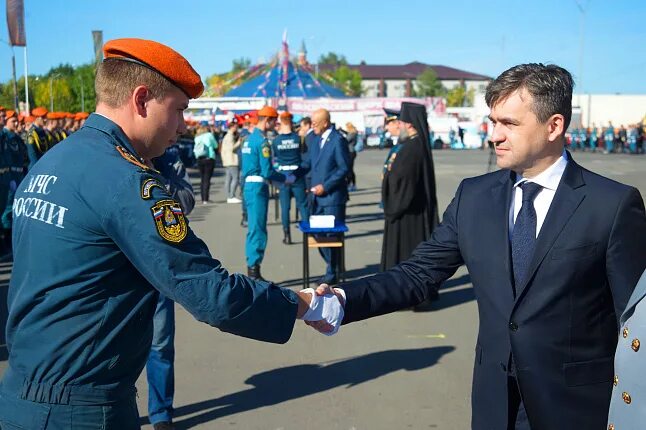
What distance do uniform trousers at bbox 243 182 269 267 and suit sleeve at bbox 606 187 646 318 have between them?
691 centimetres

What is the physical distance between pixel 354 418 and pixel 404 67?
573 ft

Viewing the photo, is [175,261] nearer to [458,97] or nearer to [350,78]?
[458,97]

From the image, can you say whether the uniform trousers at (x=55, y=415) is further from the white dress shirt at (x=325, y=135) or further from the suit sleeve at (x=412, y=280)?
the white dress shirt at (x=325, y=135)

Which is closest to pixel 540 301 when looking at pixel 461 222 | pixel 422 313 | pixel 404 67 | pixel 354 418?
pixel 461 222

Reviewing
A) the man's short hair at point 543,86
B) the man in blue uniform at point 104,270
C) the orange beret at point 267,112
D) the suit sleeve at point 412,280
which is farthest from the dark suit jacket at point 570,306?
the orange beret at point 267,112

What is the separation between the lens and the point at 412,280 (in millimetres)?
3291

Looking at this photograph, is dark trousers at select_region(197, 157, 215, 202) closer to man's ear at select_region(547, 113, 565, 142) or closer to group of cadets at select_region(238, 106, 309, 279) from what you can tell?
group of cadets at select_region(238, 106, 309, 279)

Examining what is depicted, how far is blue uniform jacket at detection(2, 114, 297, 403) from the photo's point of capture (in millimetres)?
2232

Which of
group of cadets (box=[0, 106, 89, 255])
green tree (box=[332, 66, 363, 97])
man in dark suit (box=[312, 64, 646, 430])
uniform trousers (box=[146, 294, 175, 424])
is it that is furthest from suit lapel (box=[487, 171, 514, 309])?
green tree (box=[332, 66, 363, 97])

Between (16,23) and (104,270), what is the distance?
19.5 m

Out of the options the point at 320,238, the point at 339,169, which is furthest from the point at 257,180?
the point at 320,238

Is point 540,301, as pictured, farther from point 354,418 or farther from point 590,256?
point 354,418

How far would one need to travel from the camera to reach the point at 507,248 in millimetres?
2793

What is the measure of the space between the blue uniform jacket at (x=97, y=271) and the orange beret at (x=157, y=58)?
0.26m
